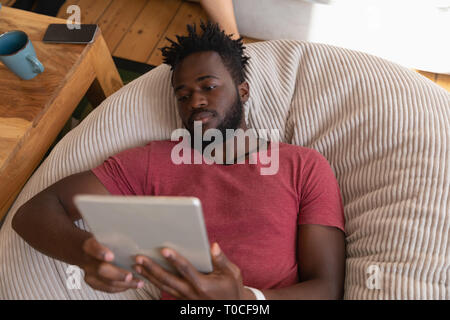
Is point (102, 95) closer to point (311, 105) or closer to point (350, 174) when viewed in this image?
point (311, 105)

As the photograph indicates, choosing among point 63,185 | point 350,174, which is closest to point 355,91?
point 350,174

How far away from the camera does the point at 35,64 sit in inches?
46.4

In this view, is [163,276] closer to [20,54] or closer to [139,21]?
[20,54]

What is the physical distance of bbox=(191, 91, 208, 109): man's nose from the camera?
3.34 ft

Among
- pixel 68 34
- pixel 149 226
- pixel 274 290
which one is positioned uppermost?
pixel 68 34

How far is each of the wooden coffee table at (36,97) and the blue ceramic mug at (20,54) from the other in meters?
0.04

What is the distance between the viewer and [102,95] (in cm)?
156

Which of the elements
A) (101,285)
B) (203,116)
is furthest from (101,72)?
(101,285)

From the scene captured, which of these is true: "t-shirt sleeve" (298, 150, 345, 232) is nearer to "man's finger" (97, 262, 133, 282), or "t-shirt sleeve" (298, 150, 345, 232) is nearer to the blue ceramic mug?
"man's finger" (97, 262, 133, 282)

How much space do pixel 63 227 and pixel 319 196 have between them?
2.12ft

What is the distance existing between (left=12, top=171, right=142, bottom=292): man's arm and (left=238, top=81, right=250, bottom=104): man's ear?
51 centimetres
